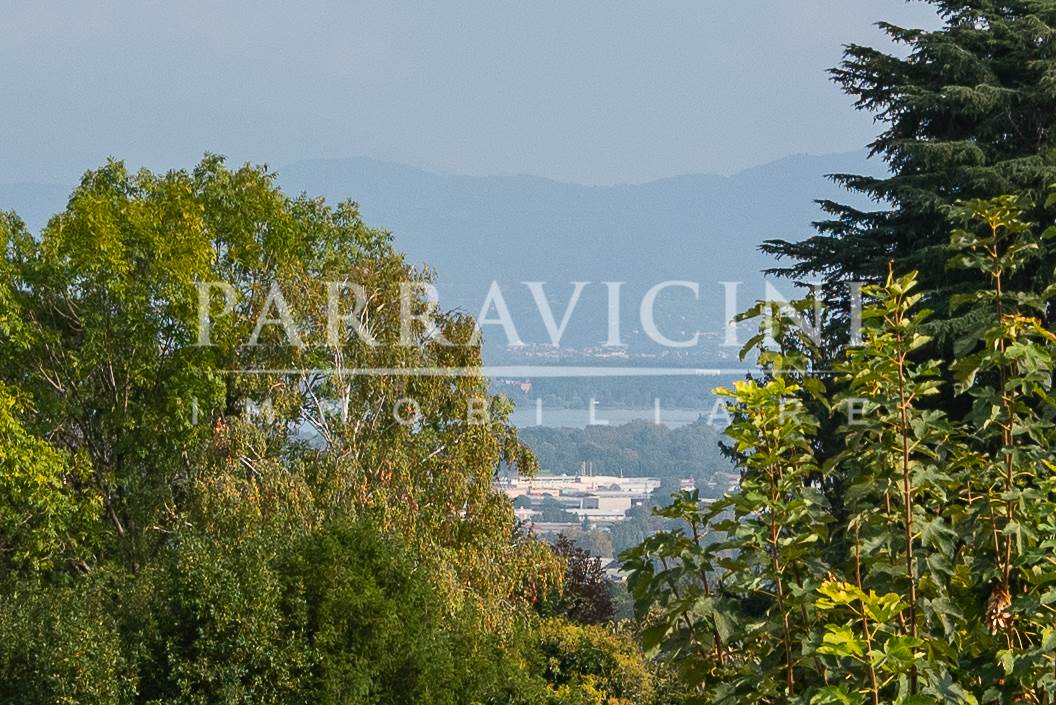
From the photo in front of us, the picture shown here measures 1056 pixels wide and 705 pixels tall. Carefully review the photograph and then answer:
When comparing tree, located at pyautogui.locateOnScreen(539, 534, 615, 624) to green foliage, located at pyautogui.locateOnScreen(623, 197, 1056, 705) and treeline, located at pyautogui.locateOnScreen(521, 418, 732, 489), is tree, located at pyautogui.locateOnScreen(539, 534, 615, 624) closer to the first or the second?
green foliage, located at pyautogui.locateOnScreen(623, 197, 1056, 705)

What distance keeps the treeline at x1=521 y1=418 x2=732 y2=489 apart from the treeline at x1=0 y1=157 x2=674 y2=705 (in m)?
44.4

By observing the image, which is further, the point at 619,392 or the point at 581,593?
the point at 619,392

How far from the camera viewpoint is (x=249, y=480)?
1659 cm

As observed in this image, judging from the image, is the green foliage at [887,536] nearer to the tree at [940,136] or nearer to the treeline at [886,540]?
the treeline at [886,540]

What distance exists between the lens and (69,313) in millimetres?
20453

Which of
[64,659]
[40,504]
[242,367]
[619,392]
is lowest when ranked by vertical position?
[64,659]

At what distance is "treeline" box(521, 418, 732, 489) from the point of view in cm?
6700

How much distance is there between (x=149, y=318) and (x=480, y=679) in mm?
8872

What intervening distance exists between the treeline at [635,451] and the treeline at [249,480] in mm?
44373

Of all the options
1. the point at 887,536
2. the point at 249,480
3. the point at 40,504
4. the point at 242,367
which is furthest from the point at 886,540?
the point at 40,504

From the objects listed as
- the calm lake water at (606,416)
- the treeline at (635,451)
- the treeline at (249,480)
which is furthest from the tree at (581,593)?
the calm lake water at (606,416)

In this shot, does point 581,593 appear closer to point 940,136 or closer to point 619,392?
point 940,136

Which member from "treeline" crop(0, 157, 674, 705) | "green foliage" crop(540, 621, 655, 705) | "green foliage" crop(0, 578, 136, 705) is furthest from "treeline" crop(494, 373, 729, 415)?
"green foliage" crop(0, 578, 136, 705)

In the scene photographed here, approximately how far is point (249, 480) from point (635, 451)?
5498 cm
